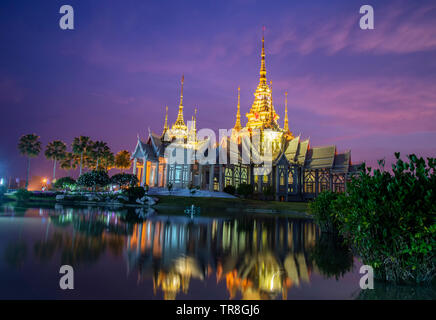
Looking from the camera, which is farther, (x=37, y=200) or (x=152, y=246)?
(x=37, y=200)

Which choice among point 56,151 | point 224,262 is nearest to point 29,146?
point 56,151

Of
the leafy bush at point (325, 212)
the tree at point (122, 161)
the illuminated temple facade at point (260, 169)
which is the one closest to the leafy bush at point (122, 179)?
the illuminated temple facade at point (260, 169)

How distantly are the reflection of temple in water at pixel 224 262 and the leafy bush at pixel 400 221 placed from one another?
1751 millimetres

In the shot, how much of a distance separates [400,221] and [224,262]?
4.44m

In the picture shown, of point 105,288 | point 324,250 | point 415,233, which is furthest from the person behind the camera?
point 324,250

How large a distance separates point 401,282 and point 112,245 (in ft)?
27.5

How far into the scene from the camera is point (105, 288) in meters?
5.43

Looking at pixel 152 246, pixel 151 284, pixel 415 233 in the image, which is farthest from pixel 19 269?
pixel 415 233

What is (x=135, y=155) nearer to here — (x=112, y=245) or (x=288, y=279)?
(x=112, y=245)

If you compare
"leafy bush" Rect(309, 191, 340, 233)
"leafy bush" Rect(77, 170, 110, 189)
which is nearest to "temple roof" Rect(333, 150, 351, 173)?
"leafy bush" Rect(309, 191, 340, 233)

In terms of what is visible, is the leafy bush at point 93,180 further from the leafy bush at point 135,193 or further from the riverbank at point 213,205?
the leafy bush at point 135,193

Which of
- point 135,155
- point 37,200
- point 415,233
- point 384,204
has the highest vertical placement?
point 135,155

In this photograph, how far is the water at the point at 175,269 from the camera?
5.36 meters
